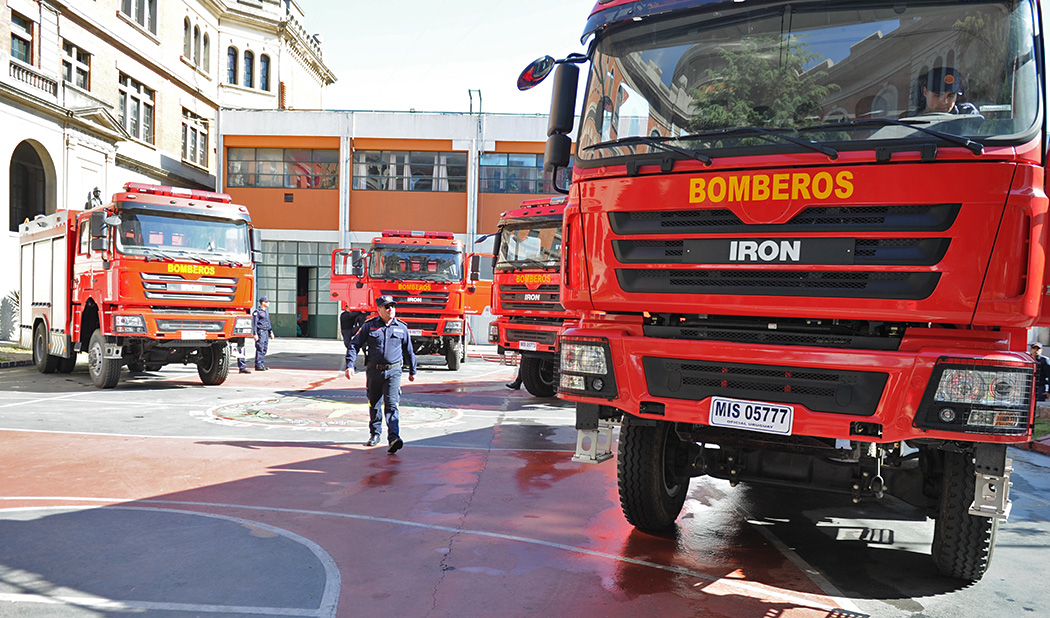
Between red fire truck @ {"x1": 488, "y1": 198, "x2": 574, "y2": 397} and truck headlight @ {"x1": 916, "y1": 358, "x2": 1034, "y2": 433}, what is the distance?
961 centimetres

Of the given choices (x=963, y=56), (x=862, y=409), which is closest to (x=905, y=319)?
(x=862, y=409)

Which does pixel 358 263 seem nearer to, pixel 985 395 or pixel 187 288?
pixel 187 288

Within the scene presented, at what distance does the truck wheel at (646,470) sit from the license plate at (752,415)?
33.9 inches

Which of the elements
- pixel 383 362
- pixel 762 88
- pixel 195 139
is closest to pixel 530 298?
pixel 383 362

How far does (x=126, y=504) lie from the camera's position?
6391 millimetres

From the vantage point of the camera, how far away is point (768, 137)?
4578 mm

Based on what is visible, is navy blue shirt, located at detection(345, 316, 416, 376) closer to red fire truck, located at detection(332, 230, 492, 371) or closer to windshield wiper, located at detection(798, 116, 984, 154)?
windshield wiper, located at detection(798, 116, 984, 154)

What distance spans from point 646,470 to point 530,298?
8691mm

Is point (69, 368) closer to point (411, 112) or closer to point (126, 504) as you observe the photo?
point (126, 504)

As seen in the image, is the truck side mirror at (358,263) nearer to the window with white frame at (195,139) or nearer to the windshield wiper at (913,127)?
the windshield wiper at (913,127)

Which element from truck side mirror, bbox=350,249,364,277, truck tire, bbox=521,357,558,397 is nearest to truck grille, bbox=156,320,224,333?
truck tire, bbox=521,357,558,397

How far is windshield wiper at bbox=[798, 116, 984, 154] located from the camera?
4.05m

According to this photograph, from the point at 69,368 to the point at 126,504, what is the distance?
12571 millimetres

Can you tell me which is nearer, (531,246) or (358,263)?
(531,246)
